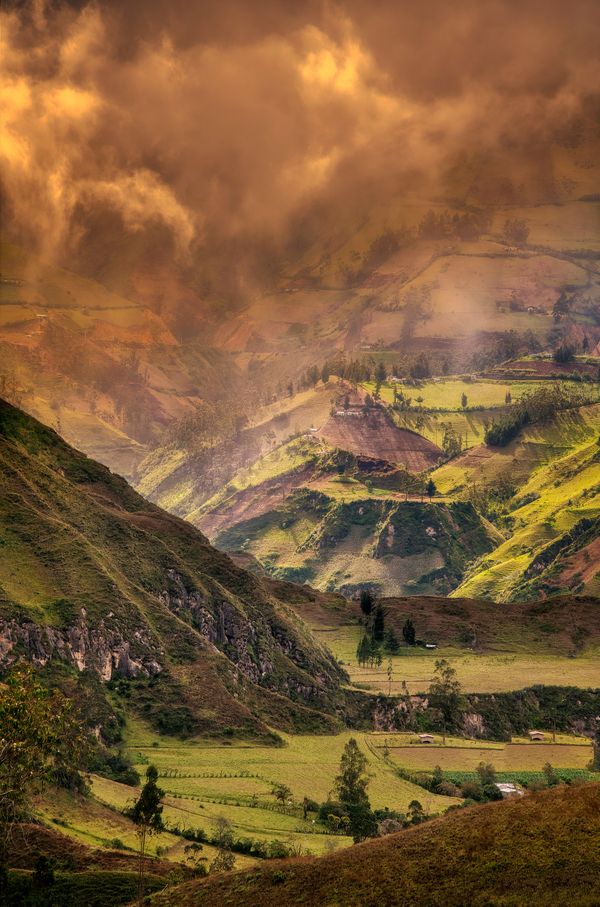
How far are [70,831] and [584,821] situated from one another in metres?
51.2

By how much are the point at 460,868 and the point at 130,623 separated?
9372 centimetres

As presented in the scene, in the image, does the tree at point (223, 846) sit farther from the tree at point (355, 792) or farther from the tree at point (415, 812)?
the tree at point (415, 812)

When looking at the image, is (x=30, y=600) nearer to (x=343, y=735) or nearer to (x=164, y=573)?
Answer: (x=164, y=573)

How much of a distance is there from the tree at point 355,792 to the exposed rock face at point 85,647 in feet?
104

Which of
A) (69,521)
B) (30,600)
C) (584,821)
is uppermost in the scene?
(69,521)

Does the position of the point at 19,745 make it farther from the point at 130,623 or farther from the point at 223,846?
the point at 130,623

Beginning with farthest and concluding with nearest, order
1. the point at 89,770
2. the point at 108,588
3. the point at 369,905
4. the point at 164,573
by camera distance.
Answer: the point at 164,573
the point at 108,588
the point at 89,770
the point at 369,905

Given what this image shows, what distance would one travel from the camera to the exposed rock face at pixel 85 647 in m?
149

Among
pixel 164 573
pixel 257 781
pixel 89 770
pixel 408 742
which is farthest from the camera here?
pixel 164 573

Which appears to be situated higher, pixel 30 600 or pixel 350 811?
pixel 30 600

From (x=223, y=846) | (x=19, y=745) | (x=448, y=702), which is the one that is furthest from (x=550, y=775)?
(x=19, y=745)

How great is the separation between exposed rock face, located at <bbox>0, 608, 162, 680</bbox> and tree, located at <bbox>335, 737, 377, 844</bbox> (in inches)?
1252

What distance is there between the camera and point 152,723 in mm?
156500

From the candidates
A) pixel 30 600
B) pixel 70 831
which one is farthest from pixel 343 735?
pixel 70 831
